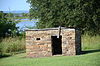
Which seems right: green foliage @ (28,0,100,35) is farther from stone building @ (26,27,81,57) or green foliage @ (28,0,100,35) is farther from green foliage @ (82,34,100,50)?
stone building @ (26,27,81,57)

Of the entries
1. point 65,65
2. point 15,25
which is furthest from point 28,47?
point 15,25

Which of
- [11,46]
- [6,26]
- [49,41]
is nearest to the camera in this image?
[49,41]

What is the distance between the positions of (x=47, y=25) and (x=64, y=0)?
4092mm

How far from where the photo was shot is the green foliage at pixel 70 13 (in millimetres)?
32438

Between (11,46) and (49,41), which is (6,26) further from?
(49,41)

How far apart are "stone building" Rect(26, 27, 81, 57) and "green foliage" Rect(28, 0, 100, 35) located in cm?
1245

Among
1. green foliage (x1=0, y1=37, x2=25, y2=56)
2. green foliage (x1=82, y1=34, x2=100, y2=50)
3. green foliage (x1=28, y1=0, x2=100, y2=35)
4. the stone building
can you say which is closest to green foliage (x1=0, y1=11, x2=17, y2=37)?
green foliage (x1=28, y1=0, x2=100, y2=35)

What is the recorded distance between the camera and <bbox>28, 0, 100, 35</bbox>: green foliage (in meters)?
32.4

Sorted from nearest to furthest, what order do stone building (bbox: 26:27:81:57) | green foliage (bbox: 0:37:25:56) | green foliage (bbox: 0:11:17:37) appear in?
stone building (bbox: 26:27:81:57) → green foliage (bbox: 0:37:25:56) → green foliage (bbox: 0:11:17:37)

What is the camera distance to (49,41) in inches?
771

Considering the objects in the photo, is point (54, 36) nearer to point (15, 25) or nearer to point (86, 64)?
point (86, 64)

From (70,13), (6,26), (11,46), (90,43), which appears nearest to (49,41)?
(11,46)

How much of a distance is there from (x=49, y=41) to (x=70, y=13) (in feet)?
45.1

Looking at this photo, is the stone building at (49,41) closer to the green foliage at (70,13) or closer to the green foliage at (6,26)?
the green foliage at (70,13)
